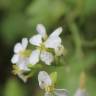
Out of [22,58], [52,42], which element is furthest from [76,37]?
[52,42]

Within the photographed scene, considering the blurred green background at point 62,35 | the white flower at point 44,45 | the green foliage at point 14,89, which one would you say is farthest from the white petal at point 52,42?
the green foliage at point 14,89

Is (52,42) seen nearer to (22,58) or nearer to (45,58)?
(45,58)

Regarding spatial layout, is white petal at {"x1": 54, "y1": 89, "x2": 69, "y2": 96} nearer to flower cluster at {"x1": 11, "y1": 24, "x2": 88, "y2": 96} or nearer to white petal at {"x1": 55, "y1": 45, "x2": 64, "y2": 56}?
flower cluster at {"x1": 11, "y1": 24, "x2": 88, "y2": 96}

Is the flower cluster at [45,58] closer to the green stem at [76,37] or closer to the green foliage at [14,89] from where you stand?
the green stem at [76,37]

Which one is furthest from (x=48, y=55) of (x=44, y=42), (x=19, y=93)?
(x=19, y=93)

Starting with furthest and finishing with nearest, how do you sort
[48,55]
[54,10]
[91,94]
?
[54,10] < [91,94] < [48,55]

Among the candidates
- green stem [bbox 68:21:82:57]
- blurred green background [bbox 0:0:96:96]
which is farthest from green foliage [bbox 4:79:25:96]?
green stem [bbox 68:21:82:57]

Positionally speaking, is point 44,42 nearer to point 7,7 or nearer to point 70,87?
point 70,87
